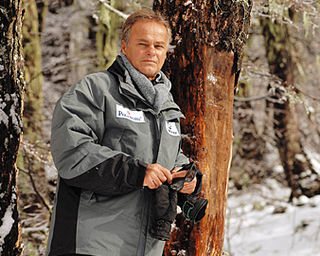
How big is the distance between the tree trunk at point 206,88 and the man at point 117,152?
28.3 inches

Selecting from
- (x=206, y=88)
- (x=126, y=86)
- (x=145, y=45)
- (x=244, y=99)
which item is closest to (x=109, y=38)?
(x=244, y=99)

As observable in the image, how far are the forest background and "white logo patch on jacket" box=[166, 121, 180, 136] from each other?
8.43 feet

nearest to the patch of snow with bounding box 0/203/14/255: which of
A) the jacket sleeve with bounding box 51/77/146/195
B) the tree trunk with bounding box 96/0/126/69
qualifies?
the jacket sleeve with bounding box 51/77/146/195

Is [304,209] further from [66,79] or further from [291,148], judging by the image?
[66,79]

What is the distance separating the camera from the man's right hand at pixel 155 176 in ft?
7.99

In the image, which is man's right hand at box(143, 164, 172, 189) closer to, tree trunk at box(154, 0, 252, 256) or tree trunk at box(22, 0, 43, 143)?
tree trunk at box(154, 0, 252, 256)

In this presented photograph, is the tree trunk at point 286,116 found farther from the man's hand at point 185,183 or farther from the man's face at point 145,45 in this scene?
the man's hand at point 185,183

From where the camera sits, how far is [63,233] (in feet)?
8.28

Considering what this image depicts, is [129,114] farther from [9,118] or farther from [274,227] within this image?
[274,227]

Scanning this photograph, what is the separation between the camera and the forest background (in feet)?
20.7

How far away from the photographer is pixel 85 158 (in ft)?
7.95

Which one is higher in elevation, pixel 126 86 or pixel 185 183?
pixel 126 86

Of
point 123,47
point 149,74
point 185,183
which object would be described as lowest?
point 185,183

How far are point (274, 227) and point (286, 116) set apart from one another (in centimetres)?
211
